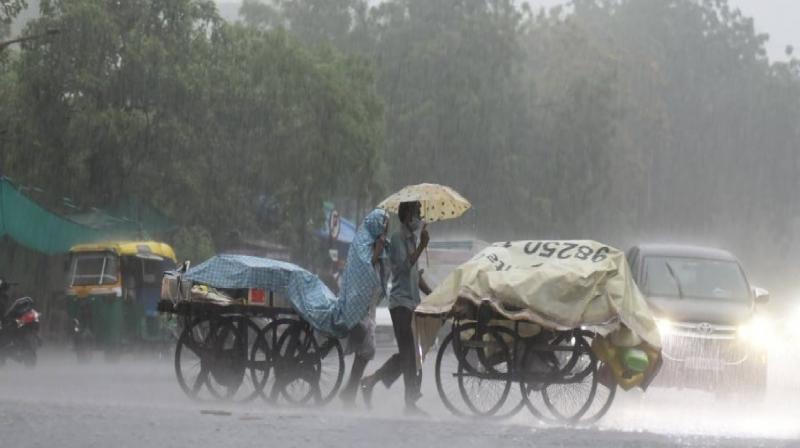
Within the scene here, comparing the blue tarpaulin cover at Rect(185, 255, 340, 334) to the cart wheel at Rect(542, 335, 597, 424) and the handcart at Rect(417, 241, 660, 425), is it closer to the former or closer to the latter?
the handcart at Rect(417, 241, 660, 425)

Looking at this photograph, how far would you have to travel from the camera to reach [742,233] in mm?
82812

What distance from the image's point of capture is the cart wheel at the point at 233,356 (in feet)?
43.9

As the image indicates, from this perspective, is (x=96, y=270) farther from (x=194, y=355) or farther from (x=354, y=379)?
(x=354, y=379)

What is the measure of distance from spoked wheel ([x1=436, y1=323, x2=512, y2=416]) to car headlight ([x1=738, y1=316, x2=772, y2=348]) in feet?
16.2

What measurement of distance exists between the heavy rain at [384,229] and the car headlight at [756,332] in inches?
1.6

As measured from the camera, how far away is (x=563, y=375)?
1219 cm

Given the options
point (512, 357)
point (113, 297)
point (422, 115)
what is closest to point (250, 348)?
point (512, 357)

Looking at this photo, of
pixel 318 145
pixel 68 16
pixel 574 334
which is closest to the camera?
pixel 574 334

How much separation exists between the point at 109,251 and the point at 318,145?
12.4 meters

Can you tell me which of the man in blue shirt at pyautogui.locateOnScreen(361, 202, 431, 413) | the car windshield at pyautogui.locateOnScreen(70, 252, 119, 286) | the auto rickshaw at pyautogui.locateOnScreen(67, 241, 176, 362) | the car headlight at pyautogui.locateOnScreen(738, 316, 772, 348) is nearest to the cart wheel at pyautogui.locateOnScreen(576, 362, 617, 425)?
the man in blue shirt at pyautogui.locateOnScreen(361, 202, 431, 413)

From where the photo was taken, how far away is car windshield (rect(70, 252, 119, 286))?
91.6ft

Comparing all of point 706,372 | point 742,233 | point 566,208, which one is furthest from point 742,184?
point 706,372

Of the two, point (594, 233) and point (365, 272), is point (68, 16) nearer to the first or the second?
point (365, 272)

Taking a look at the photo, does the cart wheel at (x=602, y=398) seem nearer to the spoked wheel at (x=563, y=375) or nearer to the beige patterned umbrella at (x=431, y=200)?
the spoked wheel at (x=563, y=375)
